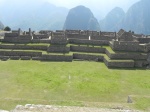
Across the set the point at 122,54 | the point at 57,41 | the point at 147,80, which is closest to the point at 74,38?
the point at 57,41

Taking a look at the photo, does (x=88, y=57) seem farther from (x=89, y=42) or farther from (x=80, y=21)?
(x=80, y=21)

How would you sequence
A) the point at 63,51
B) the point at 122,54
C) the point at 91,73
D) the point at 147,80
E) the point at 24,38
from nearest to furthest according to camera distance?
the point at 147,80 → the point at 91,73 → the point at 122,54 → the point at 63,51 → the point at 24,38

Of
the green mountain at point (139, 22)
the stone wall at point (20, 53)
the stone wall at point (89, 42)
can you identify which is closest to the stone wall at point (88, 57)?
the stone wall at point (20, 53)

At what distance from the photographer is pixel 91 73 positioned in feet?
74.9

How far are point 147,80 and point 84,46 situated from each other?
1094cm

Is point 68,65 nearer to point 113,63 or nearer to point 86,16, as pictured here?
point 113,63

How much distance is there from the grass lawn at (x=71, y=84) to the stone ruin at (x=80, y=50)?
1.71 meters

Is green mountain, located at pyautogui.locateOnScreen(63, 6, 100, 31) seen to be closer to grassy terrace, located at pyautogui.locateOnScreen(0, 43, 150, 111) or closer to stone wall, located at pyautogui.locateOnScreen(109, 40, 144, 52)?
stone wall, located at pyautogui.locateOnScreen(109, 40, 144, 52)

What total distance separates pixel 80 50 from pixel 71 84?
11.7m

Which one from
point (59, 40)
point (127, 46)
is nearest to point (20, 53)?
point (59, 40)

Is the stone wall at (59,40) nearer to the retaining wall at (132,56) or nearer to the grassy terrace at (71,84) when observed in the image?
the grassy terrace at (71,84)

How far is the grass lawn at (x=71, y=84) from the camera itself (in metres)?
14.5

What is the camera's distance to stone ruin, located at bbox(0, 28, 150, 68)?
1083 inches

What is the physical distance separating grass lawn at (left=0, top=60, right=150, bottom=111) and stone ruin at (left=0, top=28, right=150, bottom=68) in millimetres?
1705
